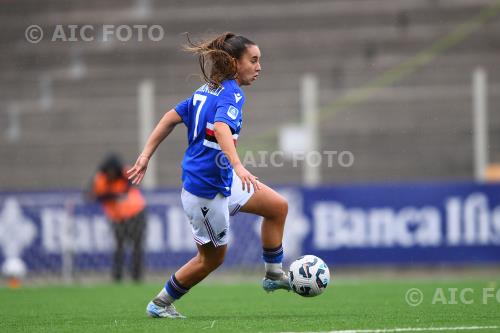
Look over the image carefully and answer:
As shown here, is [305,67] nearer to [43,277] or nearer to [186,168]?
[43,277]

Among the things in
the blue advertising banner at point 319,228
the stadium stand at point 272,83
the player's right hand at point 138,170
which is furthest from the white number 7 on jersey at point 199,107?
the stadium stand at point 272,83

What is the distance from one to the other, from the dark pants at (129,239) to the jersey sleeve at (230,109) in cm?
658

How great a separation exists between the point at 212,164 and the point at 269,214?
2.04 feet

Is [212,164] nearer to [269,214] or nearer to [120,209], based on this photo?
[269,214]

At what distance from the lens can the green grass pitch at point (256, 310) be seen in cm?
562

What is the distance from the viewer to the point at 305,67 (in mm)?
15422

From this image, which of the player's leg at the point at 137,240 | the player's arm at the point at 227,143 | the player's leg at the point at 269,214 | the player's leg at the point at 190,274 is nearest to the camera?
the player's arm at the point at 227,143

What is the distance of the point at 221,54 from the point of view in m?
6.01

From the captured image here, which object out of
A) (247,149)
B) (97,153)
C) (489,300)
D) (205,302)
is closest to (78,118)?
(97,153)

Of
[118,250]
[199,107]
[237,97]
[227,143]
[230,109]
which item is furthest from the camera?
[118,250]

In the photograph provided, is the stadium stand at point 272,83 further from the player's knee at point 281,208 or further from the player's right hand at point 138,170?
the player's right hand at point 138,170

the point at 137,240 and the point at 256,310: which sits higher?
the point at 137,240

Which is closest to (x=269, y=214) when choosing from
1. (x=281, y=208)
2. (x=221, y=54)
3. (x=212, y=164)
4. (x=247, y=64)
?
(x=281, y=208)

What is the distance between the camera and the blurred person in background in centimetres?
1209
